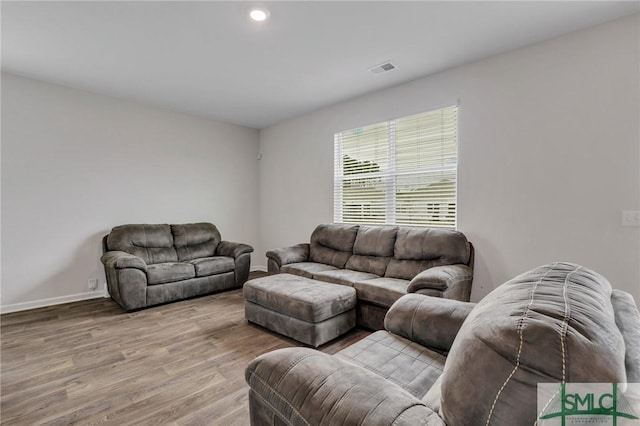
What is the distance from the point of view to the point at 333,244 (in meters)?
3.95

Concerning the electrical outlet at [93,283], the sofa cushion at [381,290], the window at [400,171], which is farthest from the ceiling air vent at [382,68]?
the electrical outlet at [93,283]

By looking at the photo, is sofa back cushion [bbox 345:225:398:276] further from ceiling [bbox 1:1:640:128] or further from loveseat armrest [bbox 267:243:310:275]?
ceiling [bbox 1:1:640:128]

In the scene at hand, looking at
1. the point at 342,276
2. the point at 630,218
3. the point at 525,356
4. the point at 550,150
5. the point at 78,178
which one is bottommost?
the point at 342,276

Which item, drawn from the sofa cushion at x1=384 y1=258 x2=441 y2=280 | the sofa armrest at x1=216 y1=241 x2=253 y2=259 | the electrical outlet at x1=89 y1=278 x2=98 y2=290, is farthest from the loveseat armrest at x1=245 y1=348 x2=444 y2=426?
the electrical outlet at x1=89 y1=278 x2=98 y2=290

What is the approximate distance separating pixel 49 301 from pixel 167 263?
4.51 ft

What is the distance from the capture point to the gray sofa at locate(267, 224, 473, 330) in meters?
2.63

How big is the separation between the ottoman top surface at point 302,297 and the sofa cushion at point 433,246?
2.67ft

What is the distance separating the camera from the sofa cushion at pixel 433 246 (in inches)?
117

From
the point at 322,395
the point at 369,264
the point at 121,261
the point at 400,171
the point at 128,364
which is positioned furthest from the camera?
the point at 400,171

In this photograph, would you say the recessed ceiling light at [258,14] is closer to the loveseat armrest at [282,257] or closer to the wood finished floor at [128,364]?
the loveseat armrest at [282,257]

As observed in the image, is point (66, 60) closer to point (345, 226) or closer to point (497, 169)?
point (345, 226)

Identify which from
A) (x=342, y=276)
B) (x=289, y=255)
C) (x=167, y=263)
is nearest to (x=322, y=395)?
(x=342, y=276)

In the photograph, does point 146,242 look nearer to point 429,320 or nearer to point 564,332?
point 429,320

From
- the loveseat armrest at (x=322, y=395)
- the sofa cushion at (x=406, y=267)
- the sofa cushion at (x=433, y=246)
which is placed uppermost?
the sofa cushion at (x=433, y=246)
